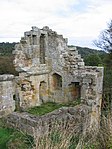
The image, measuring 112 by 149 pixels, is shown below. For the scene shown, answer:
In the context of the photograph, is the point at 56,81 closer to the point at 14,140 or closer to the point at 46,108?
the point at 46,108

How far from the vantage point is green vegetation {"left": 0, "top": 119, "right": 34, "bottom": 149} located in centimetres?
734

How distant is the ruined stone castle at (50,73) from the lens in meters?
13.0

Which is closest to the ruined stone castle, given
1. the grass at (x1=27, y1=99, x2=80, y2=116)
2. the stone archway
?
the stone archway

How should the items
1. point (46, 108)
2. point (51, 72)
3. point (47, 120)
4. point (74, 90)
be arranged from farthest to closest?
Result: point (51, 72) < point (74, 90) < point (46, 108) < point (47, 120)

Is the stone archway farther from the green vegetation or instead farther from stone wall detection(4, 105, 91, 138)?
the green vegetation

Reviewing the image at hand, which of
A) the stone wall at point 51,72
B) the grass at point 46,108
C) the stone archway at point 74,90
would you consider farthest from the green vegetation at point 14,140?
the stone archway at point 74,90

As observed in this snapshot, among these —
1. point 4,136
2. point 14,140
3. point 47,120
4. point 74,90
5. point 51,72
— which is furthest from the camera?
point 51,72

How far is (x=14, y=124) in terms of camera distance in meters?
9.22

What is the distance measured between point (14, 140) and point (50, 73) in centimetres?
754

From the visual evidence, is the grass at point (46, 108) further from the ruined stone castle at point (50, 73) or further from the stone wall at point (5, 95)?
the stone wall at point (5, 95)

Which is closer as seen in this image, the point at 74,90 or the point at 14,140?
the point at 14,140

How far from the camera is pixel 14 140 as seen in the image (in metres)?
7.58

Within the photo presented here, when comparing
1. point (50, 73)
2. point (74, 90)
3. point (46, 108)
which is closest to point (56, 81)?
point (50, 73)

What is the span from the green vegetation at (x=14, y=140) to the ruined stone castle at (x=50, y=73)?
4328 millimetres
